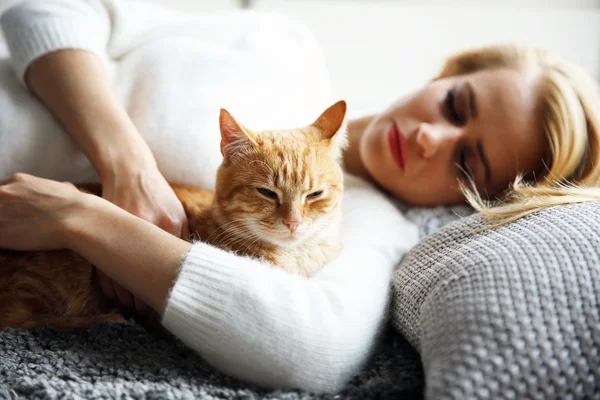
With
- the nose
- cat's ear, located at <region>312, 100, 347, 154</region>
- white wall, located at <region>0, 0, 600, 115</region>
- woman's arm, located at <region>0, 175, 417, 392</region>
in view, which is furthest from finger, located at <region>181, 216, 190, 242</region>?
white wall, located at <region>0, 0, 600, 115</region>

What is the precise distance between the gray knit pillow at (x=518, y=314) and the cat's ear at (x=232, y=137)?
487 millimetres

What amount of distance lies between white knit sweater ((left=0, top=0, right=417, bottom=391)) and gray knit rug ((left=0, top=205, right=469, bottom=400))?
4 centimetres

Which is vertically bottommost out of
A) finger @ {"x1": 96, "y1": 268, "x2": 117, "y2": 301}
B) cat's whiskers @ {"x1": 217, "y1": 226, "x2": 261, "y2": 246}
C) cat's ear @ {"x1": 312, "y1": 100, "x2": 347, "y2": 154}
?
finger @ {"x1": 96, "y1": 268, "x2": 117, "y2": 301}

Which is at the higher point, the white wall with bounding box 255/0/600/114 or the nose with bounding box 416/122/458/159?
the white wall with bounding box 255/0/600/114

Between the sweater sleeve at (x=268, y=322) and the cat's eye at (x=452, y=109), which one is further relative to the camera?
the cat's eye at (x=452, y=109)

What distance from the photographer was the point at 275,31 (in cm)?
157

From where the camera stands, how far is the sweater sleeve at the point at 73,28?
121 cm

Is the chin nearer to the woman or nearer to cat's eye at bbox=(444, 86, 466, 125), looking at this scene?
the woman

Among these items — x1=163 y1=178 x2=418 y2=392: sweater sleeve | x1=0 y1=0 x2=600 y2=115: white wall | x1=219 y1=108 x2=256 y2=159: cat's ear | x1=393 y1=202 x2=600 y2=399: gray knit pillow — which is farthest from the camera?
x1=0 y1=0 x2=600 y2=115: white wall

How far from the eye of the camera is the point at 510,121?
1.29m

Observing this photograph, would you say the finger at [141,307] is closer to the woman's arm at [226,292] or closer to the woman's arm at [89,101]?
the woman's arm at [89,101]

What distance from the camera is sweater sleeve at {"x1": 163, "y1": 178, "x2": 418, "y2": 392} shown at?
806 millimetres

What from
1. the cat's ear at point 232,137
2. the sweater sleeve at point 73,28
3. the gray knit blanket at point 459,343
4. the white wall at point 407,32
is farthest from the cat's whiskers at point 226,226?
the white wall at point 407,32

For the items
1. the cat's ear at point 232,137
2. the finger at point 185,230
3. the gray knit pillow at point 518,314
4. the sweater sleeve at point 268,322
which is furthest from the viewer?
the finger at point 185,230
